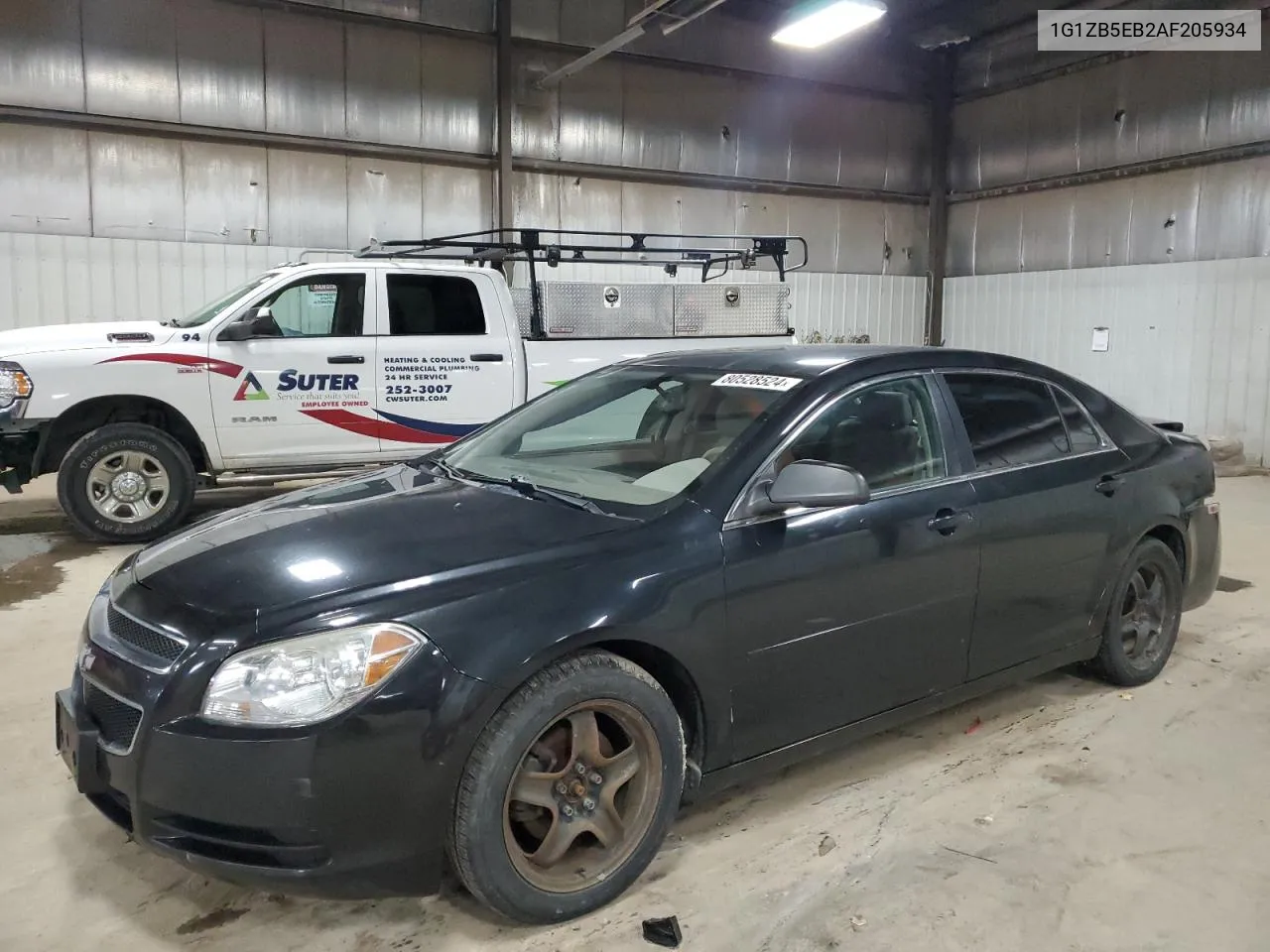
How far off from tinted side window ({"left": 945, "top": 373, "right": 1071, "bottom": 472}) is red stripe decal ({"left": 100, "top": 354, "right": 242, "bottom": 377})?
16.8 ft

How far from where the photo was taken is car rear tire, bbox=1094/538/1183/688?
3830 mm

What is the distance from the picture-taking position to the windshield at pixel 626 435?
2.85 metres

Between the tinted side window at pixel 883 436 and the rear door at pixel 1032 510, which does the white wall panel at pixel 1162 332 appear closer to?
the rear door at pixel 1032 510

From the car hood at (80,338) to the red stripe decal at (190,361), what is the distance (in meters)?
0.08

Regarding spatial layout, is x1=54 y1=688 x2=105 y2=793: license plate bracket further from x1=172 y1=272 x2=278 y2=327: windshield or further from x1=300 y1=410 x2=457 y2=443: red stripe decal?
x1=172 y1=272 x2=278 y2=327: windshield

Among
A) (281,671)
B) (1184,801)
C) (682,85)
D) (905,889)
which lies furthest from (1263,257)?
(281,671)

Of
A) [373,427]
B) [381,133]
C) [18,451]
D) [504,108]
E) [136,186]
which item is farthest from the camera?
[504,108]

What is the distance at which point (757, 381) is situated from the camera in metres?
3.15

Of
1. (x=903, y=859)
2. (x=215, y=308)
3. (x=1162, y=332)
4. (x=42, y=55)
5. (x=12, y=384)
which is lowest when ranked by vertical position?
(x=903, y=859)

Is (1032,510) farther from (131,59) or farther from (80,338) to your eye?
(131,59)

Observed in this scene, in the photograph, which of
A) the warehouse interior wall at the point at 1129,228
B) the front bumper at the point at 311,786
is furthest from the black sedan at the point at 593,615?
the warehouse interior wall at the point at 1129,228

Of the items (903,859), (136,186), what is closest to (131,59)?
(136,186)

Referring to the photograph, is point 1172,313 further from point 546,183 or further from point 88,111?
point 88,111

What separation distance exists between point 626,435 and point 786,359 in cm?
63
